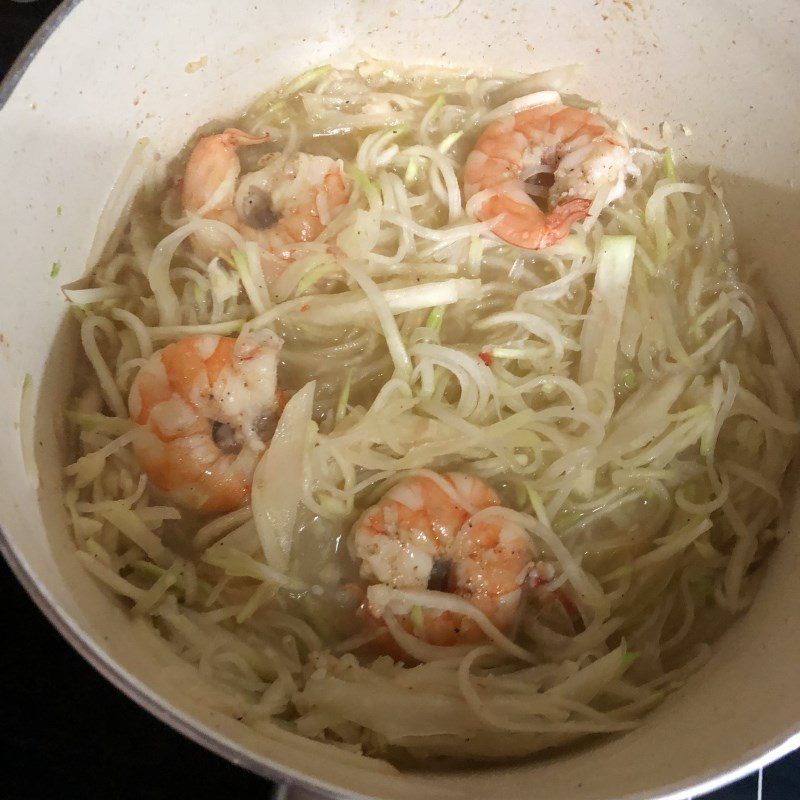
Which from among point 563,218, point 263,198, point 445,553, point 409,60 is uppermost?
point 409,60

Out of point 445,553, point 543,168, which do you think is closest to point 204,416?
point 445,553

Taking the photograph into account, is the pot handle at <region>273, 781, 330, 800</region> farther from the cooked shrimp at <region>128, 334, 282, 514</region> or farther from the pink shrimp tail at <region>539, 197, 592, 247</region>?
the pink shrimp tail at <region>539, 197, 592, 247</region>

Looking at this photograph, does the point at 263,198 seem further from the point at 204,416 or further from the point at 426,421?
the point at 426,421

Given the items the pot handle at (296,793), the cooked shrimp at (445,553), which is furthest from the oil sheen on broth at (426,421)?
the pot handle at (296,793)

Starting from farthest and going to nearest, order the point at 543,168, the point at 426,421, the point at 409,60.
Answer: the point at 409,60, the point at 543,168, the point at 426,421

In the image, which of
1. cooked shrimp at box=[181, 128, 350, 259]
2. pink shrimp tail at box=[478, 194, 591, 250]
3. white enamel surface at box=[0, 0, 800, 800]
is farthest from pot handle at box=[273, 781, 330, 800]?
pink shrimp tail at box=[478, 194, 591, 250]

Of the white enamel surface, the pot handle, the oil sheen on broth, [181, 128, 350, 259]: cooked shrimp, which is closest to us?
the pot handle

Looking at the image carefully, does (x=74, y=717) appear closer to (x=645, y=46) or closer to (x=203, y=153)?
(x=203, y=153)
